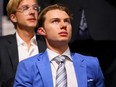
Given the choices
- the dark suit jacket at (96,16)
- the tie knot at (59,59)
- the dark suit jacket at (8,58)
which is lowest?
the dark suit jacket at (8,58)

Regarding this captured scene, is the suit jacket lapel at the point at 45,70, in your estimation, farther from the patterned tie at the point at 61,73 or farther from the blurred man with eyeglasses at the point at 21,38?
the blurred man with eyeglasses at the point at 21,38

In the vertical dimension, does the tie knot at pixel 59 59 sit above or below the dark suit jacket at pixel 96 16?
below

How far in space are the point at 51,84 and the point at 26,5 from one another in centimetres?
77

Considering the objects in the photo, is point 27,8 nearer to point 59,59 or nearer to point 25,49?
point 25,49

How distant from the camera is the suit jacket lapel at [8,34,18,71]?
8.40 feet

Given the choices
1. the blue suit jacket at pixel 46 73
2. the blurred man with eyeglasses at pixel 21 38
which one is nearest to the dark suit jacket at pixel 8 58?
the blurred man with eyeglasses at pixel 21 38

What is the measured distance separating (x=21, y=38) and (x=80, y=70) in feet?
2.28

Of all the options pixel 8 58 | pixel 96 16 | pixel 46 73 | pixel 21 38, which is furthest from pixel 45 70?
pixel 96 16

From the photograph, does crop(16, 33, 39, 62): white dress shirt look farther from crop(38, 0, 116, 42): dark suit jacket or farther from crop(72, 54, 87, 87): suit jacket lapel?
crop(72, 54, 87, 87): suit jacket lapel

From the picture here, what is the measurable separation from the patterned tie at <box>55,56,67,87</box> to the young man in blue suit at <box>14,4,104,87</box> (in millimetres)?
16

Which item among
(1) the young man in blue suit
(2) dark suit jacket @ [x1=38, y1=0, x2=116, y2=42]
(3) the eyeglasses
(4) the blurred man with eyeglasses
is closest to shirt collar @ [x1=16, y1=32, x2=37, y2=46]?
(4) the blurred man with eyeglasses

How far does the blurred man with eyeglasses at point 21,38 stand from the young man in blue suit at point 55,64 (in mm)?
431

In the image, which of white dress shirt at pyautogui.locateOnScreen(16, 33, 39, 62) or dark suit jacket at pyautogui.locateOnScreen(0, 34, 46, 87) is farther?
white dress shirt at pyautogui.locateOnScreen(16, 33, 39, 62)

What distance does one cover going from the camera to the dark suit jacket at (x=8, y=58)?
2488 mm
